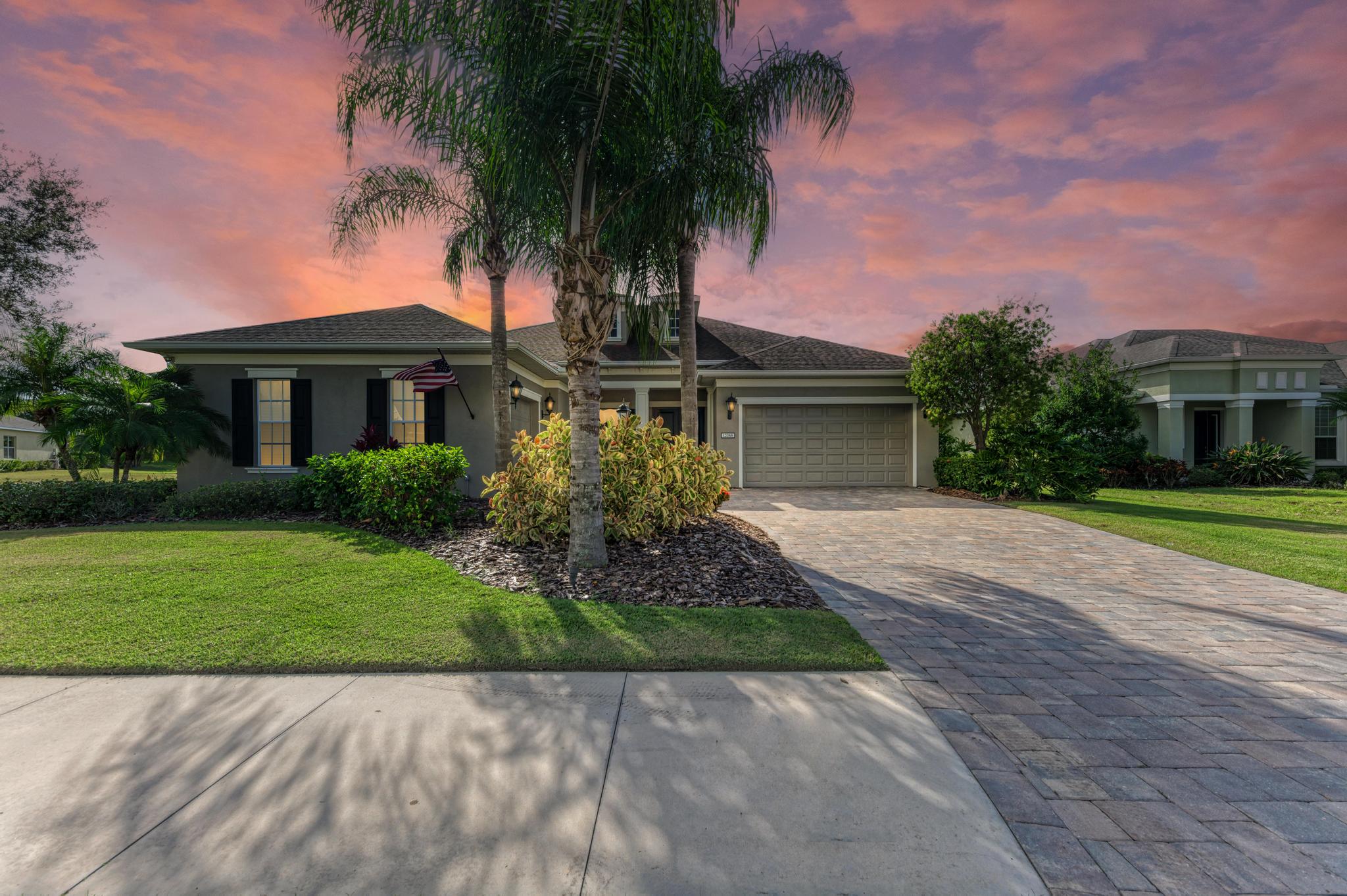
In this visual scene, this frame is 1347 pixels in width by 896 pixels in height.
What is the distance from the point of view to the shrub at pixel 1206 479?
16.8 metres

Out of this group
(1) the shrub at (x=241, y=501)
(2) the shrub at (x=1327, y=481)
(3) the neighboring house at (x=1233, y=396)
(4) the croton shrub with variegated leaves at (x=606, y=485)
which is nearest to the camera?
(4) the croton shrub with variegated leaves at (x=606, y=485)

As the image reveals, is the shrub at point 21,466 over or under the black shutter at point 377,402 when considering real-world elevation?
under

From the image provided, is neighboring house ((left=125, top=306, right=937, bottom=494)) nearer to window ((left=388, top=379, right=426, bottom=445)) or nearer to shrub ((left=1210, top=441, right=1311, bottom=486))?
window ((left=388, top=379, right=426, bottom=445))

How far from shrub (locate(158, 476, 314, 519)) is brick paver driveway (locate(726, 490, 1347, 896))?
8.55 metres

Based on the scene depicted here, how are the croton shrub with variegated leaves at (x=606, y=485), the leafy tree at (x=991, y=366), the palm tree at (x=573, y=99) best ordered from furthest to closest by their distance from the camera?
the leafy tree at (x=991, y=366) → the croton shrub with variegated leaves at (x=606, y=485) → the palm tree at (x=573, y=99)

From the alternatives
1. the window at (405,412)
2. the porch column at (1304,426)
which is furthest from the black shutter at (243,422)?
the porch column at (1304,426)

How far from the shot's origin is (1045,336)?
42.1ft

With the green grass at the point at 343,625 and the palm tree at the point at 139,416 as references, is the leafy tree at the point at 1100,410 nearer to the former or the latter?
the green grass at the point at 343,625

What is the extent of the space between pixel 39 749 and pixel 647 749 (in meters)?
2.88

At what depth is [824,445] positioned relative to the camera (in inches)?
601

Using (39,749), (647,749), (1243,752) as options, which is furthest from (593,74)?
(1243,752)

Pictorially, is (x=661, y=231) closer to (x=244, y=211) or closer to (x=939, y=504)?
(x=244, y=211)

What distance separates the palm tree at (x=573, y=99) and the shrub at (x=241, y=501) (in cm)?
650

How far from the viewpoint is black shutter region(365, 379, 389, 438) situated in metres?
11.4
